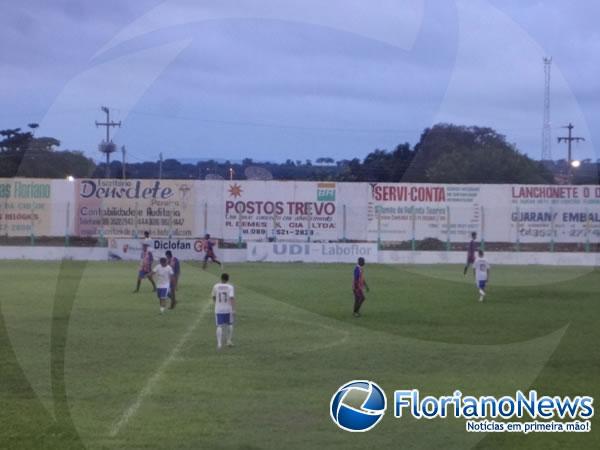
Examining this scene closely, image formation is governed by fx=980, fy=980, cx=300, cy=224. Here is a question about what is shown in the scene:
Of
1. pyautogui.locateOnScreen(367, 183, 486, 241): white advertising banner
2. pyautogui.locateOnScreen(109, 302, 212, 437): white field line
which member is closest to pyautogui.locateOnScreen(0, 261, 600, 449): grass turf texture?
pyautogui.locateOnScreen(109, 302, 212, 437): white field line

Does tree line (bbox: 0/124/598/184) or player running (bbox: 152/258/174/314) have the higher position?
tree line (bbox: 0/124/598/184)

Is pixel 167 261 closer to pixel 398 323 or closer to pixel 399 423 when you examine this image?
pixel 398 323

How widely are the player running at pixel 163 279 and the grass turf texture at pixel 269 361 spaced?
1.47 ft

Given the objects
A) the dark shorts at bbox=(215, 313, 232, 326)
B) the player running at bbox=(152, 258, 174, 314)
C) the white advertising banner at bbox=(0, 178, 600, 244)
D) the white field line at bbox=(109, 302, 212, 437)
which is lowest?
the white field line at bbox=(109, 302, 212, 437)

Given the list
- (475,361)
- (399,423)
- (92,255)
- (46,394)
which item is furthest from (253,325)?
(92,255)

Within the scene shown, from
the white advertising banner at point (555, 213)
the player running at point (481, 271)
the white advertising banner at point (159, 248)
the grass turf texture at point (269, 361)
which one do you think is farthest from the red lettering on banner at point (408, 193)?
the player running at point (481, 271)

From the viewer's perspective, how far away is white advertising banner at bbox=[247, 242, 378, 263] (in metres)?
55.9

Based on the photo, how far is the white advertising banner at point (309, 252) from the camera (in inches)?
2200

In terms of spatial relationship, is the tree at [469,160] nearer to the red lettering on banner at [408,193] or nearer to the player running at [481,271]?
the red lettering on banner at [408,193]

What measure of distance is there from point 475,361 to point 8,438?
33.0ft

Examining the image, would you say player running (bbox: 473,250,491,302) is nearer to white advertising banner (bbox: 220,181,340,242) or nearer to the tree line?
white advertising banner (bbox: 220,181,340,242)

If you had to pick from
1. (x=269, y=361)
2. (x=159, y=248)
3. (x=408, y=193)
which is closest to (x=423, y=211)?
(x=408, y=193)

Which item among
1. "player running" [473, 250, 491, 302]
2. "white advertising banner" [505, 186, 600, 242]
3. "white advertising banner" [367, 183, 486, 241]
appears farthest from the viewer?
"white advertising banner" [505, 186, 600, 242]

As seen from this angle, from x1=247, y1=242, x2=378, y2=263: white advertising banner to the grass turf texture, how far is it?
17568 mm
